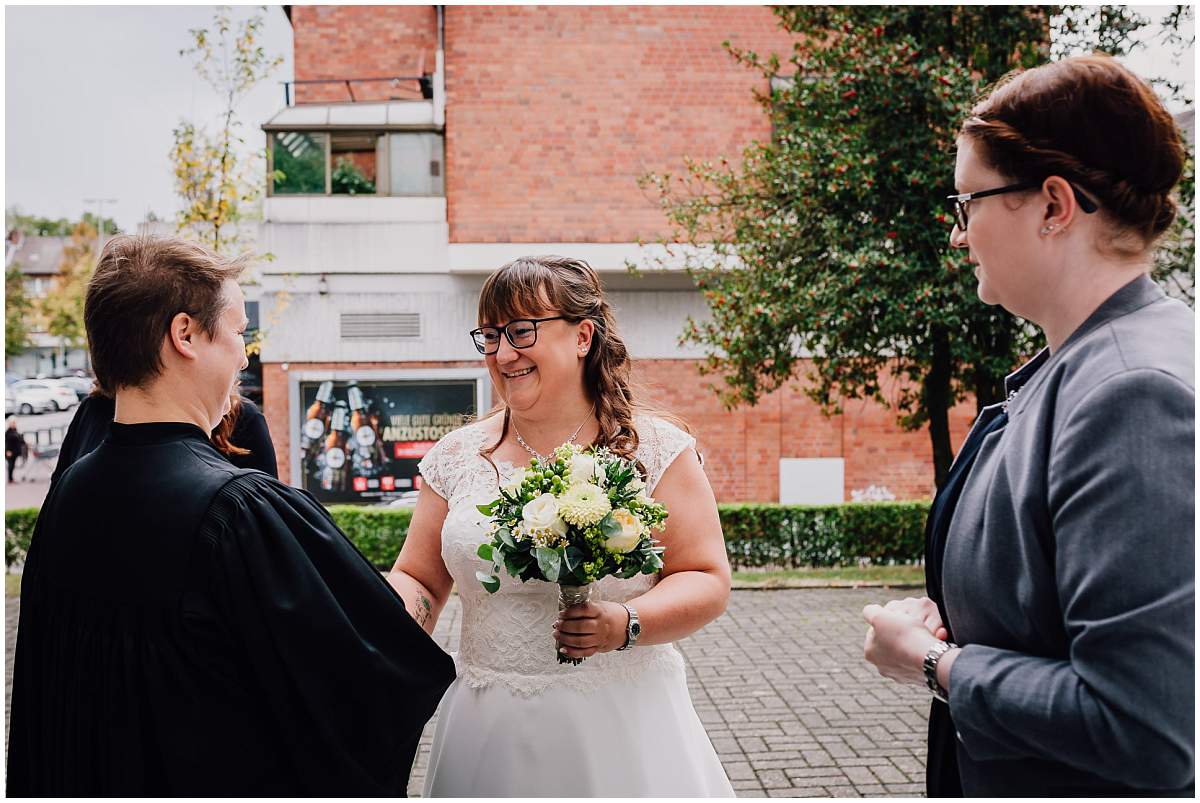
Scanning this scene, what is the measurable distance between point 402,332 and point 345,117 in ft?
13.5

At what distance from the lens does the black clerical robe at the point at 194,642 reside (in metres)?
2.04

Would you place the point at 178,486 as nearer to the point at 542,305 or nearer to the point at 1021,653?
the point at 542,305

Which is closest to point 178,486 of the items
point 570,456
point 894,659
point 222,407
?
point 222,407

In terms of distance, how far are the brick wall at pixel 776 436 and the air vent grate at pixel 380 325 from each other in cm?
55

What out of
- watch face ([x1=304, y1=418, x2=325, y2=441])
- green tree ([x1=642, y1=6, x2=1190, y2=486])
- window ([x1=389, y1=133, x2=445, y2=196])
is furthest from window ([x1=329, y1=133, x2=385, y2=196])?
green tree ([x1=642, y1=6, x2=1190, y2=486])

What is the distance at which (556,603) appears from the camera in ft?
9.58

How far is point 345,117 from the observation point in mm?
17141

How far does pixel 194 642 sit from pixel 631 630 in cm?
116

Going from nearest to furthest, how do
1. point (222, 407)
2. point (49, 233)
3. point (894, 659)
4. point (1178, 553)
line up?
point (1178, 553), point (894, 659), point (222, 407), point (49, 233)

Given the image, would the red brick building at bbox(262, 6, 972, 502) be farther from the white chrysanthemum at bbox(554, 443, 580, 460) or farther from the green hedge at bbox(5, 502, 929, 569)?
the white chrysanthemum at bbox(554, 443, 580, 460)

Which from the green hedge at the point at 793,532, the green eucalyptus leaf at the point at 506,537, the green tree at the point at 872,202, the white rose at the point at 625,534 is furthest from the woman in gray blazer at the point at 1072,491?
the green hedge at the point at 793,532

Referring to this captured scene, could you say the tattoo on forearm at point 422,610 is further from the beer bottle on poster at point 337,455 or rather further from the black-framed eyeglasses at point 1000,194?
the beer bottle on poster at point 337,455

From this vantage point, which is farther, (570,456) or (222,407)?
(570,456)

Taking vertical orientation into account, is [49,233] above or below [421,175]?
above
